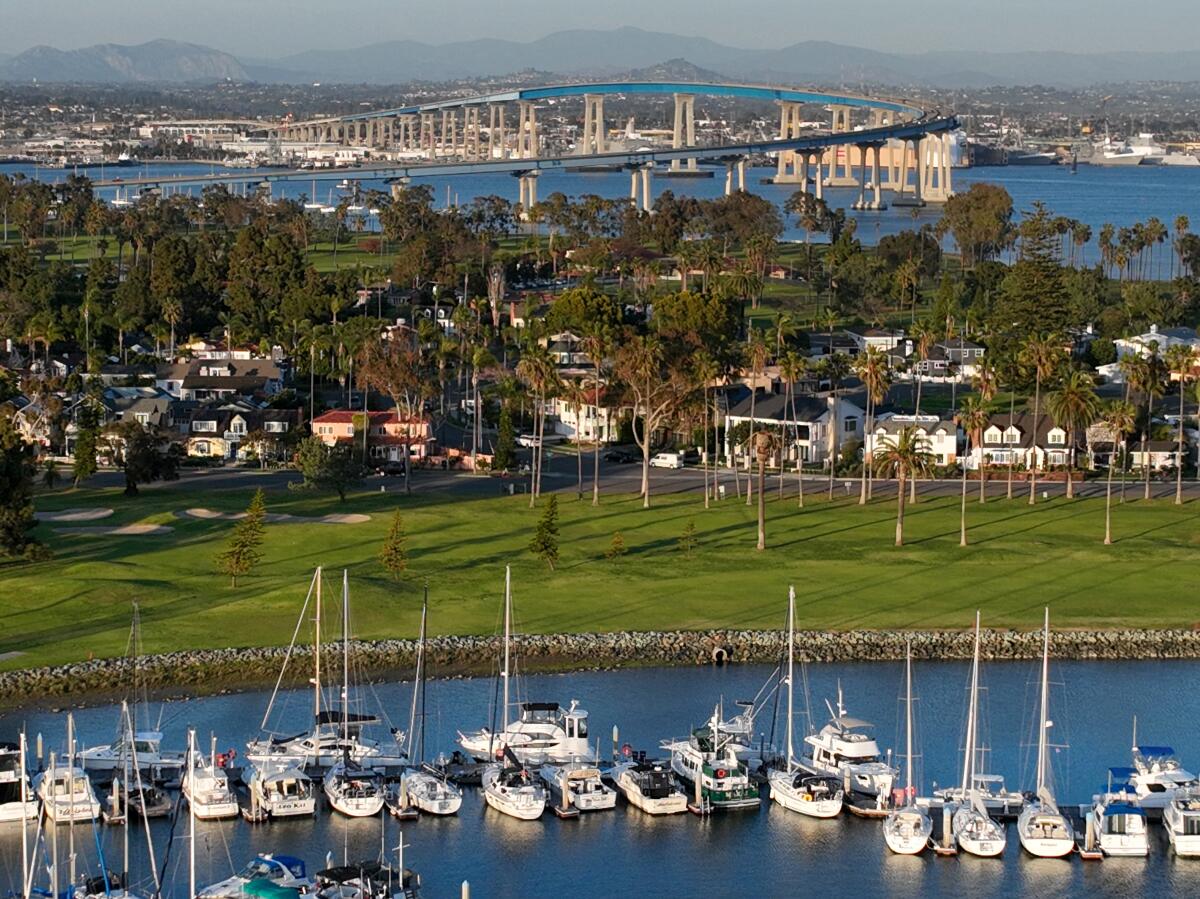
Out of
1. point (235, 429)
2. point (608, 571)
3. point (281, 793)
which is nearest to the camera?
point (281, 793)

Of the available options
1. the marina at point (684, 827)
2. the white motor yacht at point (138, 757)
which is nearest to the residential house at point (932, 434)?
the marina at point (684, 827)

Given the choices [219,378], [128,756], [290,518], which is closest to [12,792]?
[128,756]

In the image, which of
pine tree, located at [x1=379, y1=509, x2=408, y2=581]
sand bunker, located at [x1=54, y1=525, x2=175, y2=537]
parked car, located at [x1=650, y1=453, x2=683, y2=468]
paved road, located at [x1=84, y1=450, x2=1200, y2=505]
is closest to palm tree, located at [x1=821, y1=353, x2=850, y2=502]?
paved road, located at [x1=84, y1=450, x2=1200, y2=505]

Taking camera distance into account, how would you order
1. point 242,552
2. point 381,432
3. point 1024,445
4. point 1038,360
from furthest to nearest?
point 381,432, point 1024,445, point 1038,360, point 242,552

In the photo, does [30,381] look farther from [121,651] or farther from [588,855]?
[588,855]

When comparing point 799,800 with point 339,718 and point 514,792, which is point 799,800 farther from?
point 339,718

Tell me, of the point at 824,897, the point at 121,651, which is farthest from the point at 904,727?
the point at 121,651

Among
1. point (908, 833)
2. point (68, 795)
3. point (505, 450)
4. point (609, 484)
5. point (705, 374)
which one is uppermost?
point (705, 374)
